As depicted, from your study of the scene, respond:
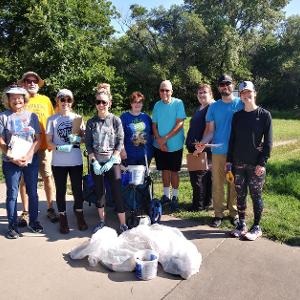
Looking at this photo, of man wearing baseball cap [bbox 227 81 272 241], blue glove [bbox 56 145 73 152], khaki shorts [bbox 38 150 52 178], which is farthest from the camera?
khaki shorts [bbox 38 150 52 178]

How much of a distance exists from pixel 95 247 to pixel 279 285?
1786 mm

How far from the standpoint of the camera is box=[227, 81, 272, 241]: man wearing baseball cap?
4.28 meters

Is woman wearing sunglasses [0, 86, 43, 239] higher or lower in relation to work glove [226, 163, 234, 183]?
higher

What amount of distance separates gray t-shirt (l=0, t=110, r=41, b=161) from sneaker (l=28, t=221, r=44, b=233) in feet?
2.94

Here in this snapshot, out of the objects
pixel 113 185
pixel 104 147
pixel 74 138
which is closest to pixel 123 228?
pixel 113 185

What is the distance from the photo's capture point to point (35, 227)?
4754mm

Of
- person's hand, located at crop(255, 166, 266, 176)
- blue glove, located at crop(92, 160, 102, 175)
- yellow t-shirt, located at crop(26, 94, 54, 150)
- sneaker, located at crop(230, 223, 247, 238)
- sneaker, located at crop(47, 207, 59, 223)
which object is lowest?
sneaker, located at crop(230, 223, 247, 238)

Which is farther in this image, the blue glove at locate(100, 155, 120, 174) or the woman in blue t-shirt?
the woman in blue t-shirt

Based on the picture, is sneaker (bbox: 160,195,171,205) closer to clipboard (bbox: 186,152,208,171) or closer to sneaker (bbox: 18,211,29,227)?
clipboard (bbox: 186,152,208,171)

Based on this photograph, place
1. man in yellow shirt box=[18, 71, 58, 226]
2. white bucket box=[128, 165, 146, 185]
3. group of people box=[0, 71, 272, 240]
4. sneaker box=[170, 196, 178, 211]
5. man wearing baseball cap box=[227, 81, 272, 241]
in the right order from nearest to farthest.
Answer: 1. man wearing baseball cap box=[227, 81, 272, 241]
2. group of people box=[0, 71, 272, 240]
3. white bucket box=[128, 165, 146, 185]
4. man in yellow shirt box=[18, 71, 58, 226]
5. sneaker box=[170, 196, 178, 211]

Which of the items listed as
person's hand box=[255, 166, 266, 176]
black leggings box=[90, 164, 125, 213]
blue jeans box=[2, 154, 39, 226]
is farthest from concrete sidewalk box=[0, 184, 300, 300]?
person's hand box=[255, 166, 266, 176]

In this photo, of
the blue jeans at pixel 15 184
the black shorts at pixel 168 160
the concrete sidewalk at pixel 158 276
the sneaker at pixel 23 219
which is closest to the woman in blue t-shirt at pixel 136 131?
the black shorts at pixel 168 160

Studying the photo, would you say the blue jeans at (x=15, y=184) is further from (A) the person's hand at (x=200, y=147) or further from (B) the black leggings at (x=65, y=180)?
(A) the person's hand at (x=200, y=147)

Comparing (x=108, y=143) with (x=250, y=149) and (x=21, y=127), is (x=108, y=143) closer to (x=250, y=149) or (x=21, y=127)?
(x=21, y=127)
